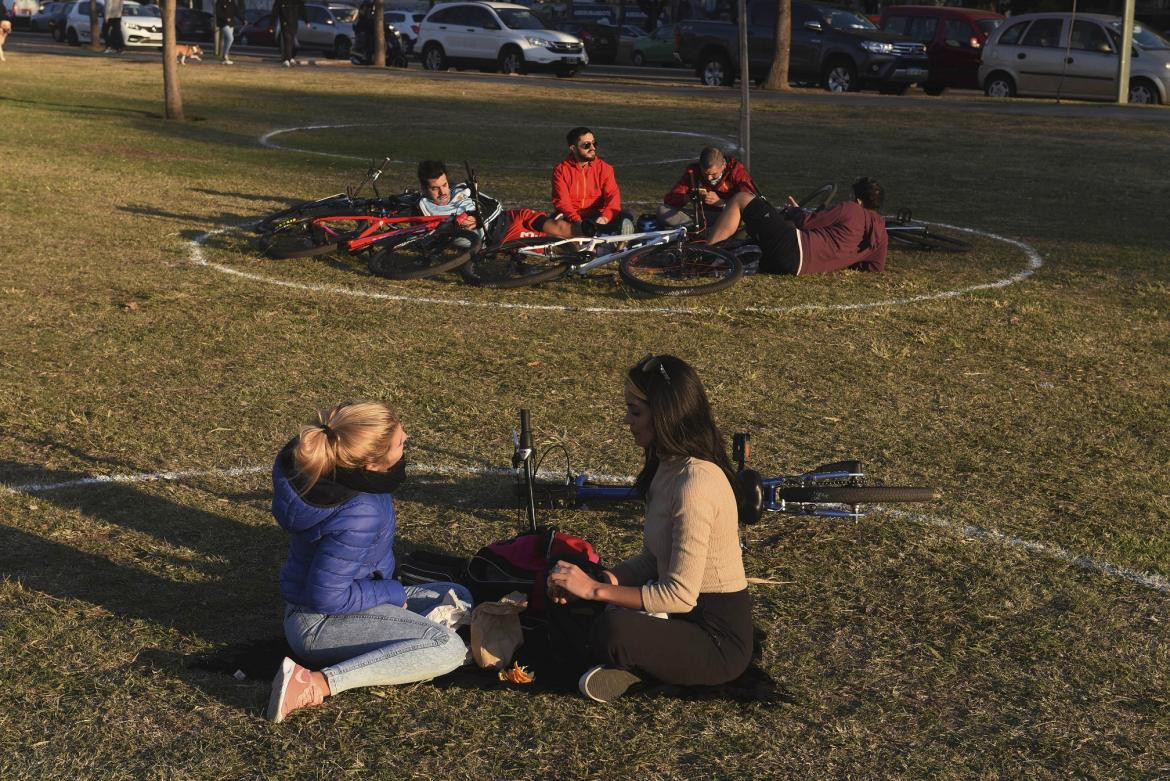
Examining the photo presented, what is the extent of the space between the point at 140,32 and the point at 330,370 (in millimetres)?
40625

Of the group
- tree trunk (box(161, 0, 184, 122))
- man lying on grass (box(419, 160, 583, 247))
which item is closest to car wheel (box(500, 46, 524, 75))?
tree trunk (box(161, 0, 184, 122))

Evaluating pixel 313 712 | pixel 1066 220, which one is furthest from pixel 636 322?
pixel 1066 220

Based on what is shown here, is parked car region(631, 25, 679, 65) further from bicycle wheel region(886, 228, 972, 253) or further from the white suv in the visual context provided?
bicycle wheel region(886, 228, 972, 253)

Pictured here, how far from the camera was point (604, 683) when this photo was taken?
174 inches

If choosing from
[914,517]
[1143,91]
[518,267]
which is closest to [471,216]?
[518,267]

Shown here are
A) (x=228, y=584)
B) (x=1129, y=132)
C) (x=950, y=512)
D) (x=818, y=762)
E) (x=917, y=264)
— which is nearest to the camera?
(x=818, y=762)

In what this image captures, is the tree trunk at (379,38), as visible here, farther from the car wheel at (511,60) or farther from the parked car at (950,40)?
the parked car at (950,40)

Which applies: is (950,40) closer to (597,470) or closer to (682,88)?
(682,88)

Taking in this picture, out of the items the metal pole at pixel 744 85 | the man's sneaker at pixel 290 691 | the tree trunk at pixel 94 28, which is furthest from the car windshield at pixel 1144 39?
the tree trunk at pixel 94 28

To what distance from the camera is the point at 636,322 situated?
9461mm

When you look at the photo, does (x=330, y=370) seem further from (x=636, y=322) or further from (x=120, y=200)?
(x=120, y=200)

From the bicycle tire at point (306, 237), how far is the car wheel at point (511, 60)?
24282 millimetres

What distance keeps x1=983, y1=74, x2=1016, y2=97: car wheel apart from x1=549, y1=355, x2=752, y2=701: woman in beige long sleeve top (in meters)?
26.7

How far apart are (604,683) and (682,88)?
92.2 feet
